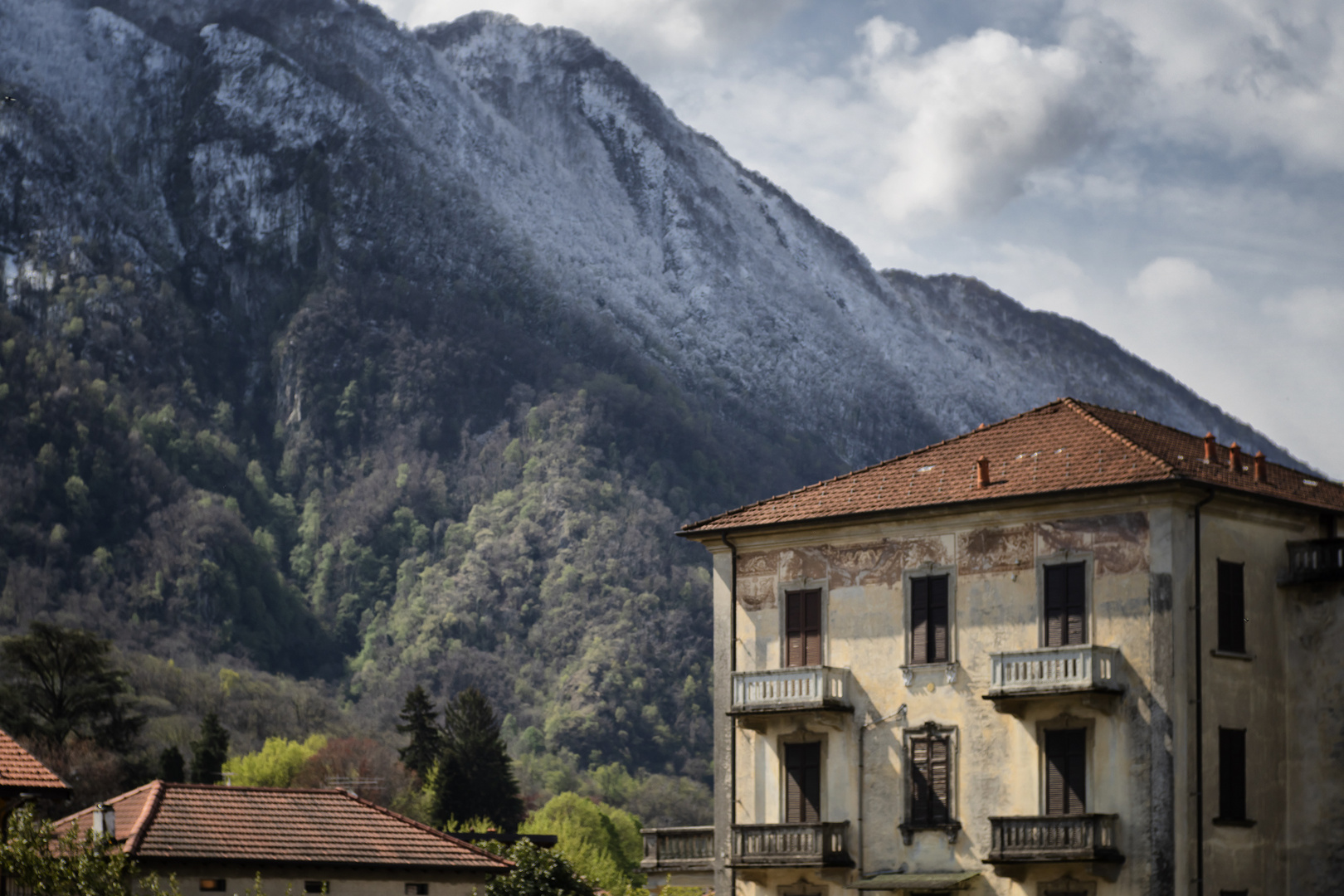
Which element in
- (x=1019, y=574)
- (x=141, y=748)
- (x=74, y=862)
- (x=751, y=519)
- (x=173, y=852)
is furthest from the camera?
(x=141, y=748)

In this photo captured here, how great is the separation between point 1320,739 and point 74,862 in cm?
2748

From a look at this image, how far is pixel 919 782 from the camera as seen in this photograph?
47.9m

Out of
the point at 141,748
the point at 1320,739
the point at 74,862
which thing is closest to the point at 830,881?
the point at 1320,739

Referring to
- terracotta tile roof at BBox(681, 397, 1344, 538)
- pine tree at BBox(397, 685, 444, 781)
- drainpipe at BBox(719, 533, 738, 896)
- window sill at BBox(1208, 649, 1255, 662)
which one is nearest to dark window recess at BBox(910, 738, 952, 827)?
drainpipe at BBox(719, 533, 738, 896)

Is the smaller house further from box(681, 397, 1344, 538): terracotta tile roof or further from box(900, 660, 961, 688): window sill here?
box(900, 660, 961, 688): window sill

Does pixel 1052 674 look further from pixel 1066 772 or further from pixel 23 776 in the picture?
pixel 23 776

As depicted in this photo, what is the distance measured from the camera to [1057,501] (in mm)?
46656

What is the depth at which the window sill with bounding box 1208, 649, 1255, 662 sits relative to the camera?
45031 mm

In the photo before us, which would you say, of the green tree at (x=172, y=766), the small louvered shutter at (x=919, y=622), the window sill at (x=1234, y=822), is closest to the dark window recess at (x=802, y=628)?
the small louvered shutter at (x=919, y=622)

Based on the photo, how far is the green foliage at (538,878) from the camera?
51656 mm

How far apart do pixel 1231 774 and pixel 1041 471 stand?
8.15m

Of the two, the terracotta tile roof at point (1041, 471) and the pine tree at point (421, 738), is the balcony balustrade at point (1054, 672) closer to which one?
the terracotta tile roof at point (1041, 471)

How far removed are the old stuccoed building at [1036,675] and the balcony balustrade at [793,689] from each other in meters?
0.07

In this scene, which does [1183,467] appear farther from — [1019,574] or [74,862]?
[74,862]
